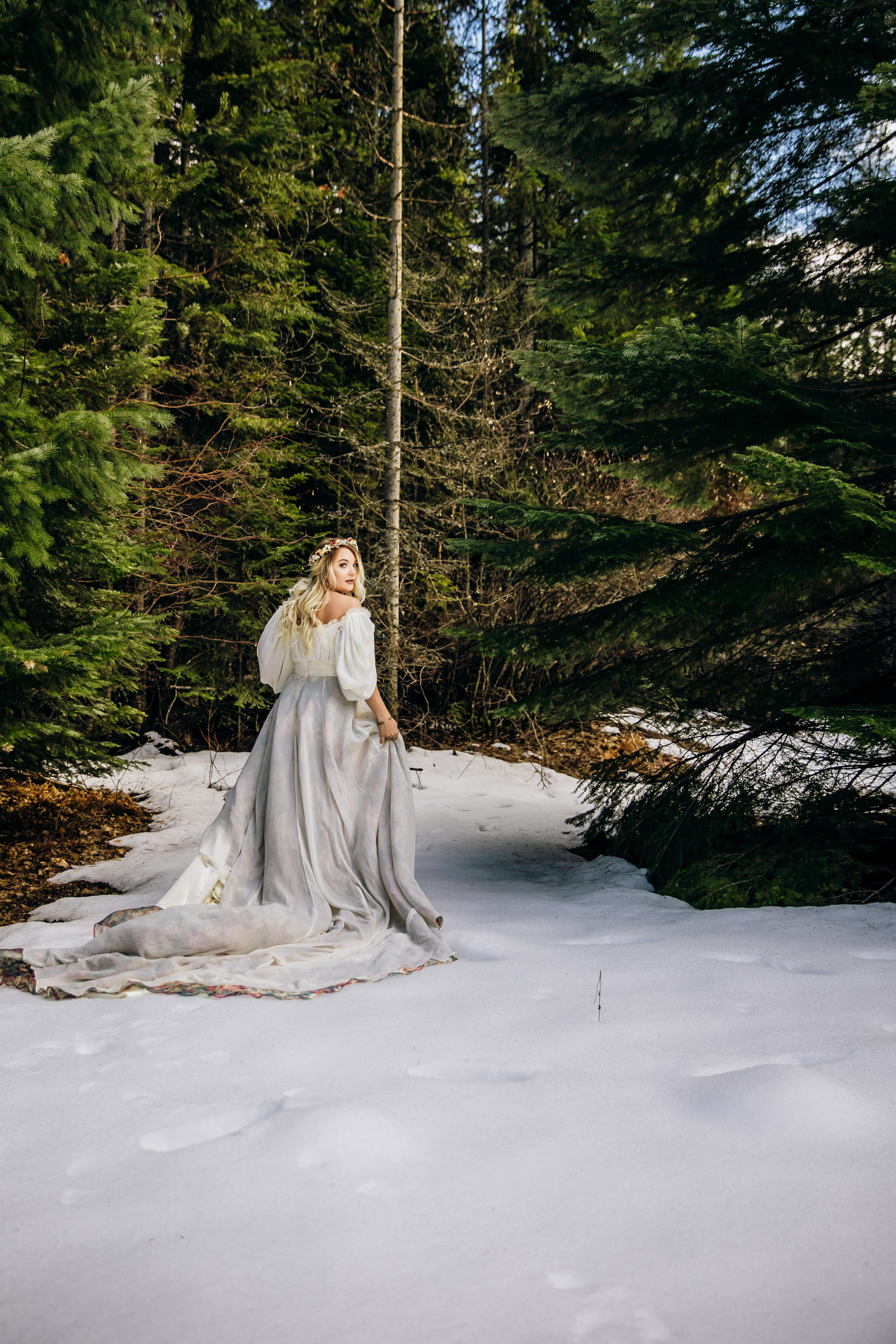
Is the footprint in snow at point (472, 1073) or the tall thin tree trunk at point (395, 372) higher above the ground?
the tall thin tree trunk at point (395, 372)

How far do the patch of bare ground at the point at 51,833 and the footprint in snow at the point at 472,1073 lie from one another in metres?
3.62

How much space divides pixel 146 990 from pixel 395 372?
8682 mm

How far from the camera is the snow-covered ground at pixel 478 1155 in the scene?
1.84 m

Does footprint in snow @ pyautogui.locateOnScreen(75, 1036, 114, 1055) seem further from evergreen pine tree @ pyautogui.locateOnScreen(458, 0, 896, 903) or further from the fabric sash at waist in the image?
evergreen pine tree @ pyautogui.locateOnScreen(458, 0, 896, 903)

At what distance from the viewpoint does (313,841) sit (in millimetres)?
4656

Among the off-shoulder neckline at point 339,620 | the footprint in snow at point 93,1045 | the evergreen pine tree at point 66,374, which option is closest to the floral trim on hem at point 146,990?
the footprint in snow at point 93,1045

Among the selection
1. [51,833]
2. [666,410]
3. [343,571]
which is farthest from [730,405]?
[51,833]

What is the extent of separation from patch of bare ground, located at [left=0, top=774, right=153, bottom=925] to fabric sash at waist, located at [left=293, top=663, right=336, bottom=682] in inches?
90.9

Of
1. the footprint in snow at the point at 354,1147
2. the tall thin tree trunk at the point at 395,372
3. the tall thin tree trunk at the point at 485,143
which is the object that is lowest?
the footprint in snow at the point at 354,1147

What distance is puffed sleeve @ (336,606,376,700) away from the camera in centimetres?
476

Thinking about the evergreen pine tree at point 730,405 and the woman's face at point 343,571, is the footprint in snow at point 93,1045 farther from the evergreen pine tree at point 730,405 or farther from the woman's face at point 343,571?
the evergreen pine tree at point 730,405

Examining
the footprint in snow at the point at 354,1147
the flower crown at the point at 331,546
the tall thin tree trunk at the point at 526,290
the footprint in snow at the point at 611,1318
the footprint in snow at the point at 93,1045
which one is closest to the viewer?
the footprint in snow at the point at 611,1318

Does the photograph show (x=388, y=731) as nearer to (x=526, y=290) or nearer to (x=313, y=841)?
(x=313, y=841)

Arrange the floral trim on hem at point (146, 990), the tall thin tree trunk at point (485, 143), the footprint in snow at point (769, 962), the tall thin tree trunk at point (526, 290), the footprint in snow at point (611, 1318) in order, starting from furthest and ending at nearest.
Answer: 1. the tall thin tree trunk at point (485, 143)
2. the tall thin tree trunk at point (526, 290)
3. the footprint in snow at point (769, 962)
4. the floral trim on hem at point (146, 990)
5. the footprint in snow at point (611, 1318)
